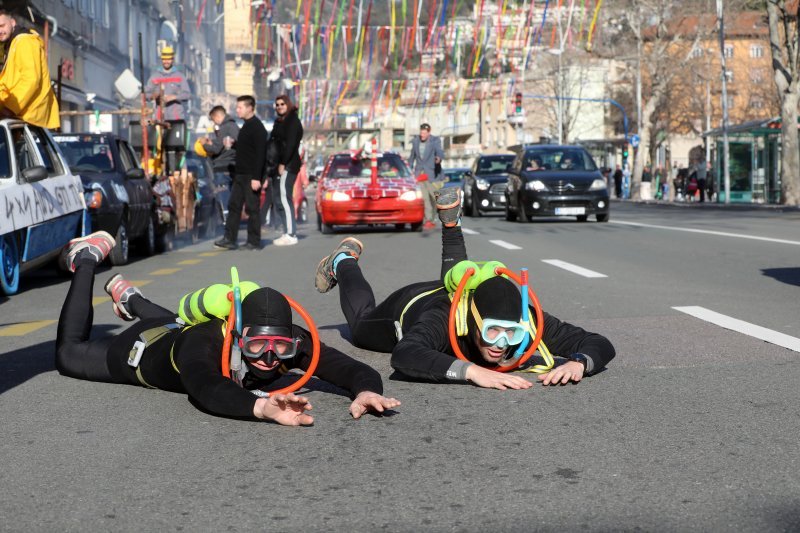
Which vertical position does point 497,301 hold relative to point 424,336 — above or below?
above

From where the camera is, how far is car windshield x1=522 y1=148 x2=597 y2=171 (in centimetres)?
2808

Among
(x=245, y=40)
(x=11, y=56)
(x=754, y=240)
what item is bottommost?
(x=754, y=240)

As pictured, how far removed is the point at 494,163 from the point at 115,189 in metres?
20.4

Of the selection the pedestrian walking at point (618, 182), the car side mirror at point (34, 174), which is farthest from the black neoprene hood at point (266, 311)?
the pedestrian walking at point (618, 182)

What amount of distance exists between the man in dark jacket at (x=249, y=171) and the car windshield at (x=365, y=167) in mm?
5759

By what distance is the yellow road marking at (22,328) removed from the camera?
8.45m

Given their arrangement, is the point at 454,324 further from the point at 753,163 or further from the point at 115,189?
the point at 753,163

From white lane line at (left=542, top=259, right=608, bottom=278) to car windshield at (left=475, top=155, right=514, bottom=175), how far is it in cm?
1896

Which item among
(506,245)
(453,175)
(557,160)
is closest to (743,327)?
(506,245)

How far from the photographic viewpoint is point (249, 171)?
57.5 feet

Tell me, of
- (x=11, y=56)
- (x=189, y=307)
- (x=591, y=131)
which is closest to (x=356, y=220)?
(x=11, y=56)

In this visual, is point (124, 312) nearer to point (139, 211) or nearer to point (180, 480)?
point (180, 480)

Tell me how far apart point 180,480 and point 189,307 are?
61.2 inches

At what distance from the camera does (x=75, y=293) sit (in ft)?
21.9
